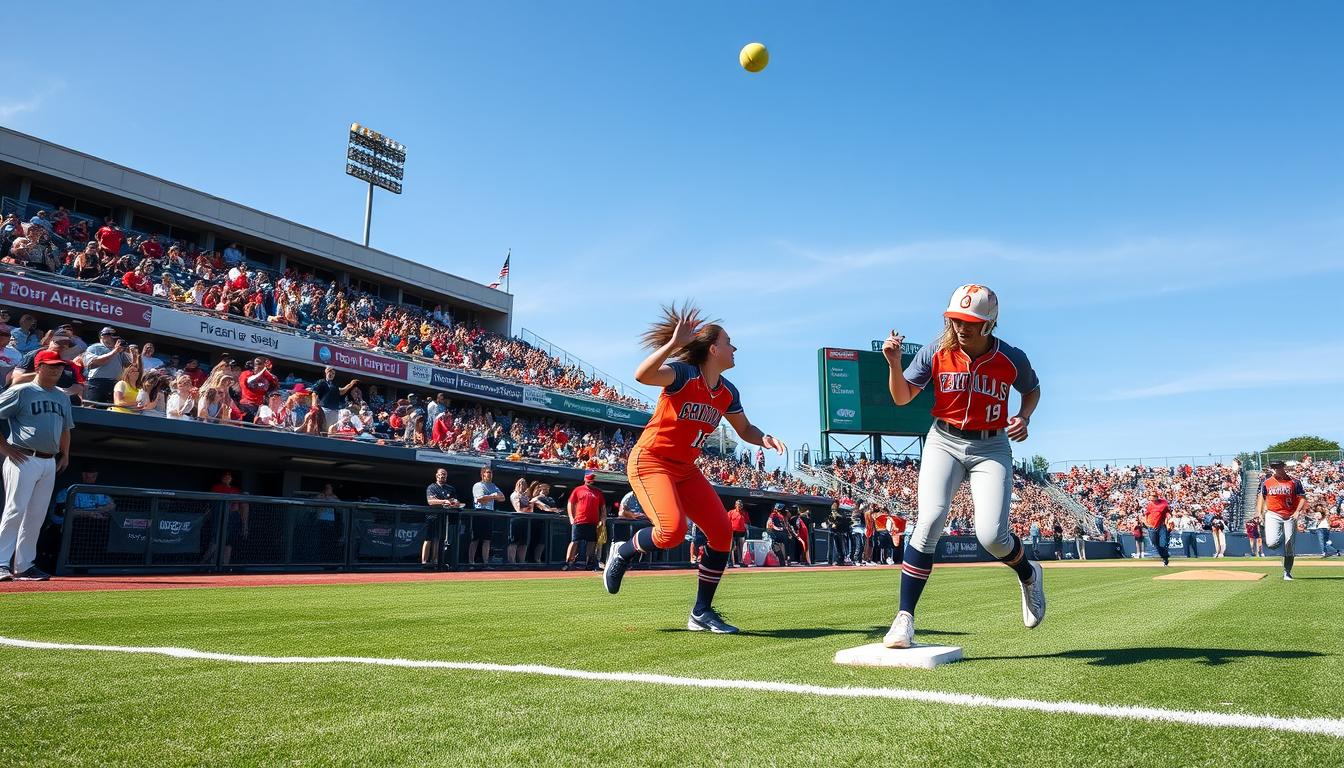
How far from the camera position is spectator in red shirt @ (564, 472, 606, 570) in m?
16.4

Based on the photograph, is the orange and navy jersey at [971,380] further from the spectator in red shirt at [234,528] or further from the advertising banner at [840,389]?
the advertising banner at [840,389]

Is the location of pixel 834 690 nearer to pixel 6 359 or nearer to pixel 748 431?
pixel 748 431

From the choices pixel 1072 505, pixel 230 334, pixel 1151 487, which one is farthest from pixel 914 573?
pixel 1151 487

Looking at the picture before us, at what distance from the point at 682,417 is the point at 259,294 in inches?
958

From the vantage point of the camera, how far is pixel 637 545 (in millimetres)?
6355

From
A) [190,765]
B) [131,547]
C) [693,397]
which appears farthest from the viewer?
[131,547]

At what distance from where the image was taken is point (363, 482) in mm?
27406

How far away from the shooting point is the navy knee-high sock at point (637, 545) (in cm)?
626

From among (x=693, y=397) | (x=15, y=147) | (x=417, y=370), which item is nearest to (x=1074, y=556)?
(x=417, y=370)

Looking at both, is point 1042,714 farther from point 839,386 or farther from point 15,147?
point 839,386

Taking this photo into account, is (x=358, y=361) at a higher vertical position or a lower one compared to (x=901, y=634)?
higher

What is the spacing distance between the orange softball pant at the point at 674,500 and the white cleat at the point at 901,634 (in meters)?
1.69

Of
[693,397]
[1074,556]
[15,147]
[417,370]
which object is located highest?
[15,147]

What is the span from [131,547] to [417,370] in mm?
17821
